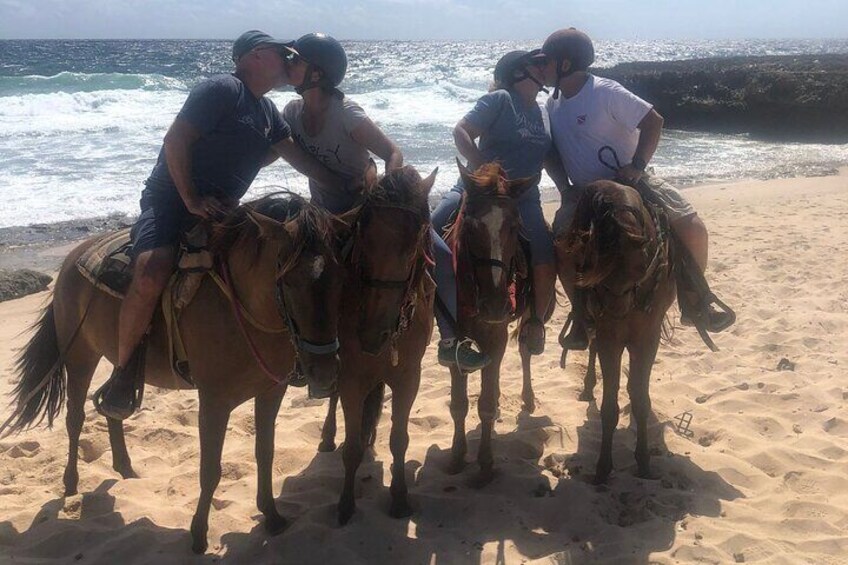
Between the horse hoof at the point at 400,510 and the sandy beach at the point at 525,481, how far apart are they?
4 centimetres

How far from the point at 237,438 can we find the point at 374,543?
1530 millimetres

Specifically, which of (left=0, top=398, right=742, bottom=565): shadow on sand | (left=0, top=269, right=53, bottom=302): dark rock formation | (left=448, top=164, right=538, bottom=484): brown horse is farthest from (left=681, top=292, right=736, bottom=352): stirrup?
(left=0, top=269, right=53, bottom=302): dark rock formation

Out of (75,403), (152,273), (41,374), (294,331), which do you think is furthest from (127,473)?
(294,331)

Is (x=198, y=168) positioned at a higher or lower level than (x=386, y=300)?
higher

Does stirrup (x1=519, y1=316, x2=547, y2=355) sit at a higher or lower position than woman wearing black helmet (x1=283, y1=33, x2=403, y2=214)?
lower

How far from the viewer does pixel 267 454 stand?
358 cm

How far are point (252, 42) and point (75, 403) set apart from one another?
94.6 inches

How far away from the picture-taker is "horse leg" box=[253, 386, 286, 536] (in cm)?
352

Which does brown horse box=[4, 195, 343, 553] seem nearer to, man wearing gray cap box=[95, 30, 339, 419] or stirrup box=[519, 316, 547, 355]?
man wearing gray cap box=[95, 30, 339, 419]

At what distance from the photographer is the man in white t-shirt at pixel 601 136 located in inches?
163

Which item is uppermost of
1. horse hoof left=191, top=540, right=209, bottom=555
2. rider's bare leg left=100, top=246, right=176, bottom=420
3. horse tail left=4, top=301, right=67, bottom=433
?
rider's bare leg left=100, top=246, right=176, bottom=420

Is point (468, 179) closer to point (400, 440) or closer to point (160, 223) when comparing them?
point (400, 440)

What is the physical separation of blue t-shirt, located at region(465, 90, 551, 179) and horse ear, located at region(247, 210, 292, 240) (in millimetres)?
1818

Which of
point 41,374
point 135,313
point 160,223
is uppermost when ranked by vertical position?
point 160,223
